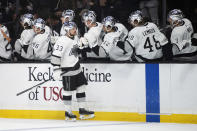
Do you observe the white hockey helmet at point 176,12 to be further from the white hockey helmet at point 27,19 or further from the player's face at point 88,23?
the white hockey helmet at point 27,19

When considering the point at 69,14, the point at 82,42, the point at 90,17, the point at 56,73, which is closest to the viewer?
the point at 56,73

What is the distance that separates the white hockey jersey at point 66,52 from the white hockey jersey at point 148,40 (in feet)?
2.49

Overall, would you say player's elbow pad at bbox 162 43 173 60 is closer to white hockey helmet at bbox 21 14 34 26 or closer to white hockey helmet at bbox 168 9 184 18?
white hockey helmet at bbox 168 9 184 18

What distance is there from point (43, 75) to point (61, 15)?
2.90 ft

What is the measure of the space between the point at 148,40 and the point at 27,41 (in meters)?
1.74

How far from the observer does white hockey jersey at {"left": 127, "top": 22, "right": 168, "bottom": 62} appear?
7.02 m

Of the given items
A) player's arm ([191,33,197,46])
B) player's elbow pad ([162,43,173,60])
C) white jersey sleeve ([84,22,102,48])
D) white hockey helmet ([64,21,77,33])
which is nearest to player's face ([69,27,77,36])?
white hockey helmet ([64,21,77,33])

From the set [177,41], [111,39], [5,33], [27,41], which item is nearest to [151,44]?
[177,41]

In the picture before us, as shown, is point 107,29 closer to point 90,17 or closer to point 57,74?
point 90,17

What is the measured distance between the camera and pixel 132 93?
7094 millimetres

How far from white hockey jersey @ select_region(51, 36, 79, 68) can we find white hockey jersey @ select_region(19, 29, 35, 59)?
0.66 m

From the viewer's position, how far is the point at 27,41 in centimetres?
752

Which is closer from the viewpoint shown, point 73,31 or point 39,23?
point 73,31

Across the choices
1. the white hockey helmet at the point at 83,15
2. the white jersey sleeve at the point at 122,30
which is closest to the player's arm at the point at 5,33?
the white hockey helmet at the point at 83,15
